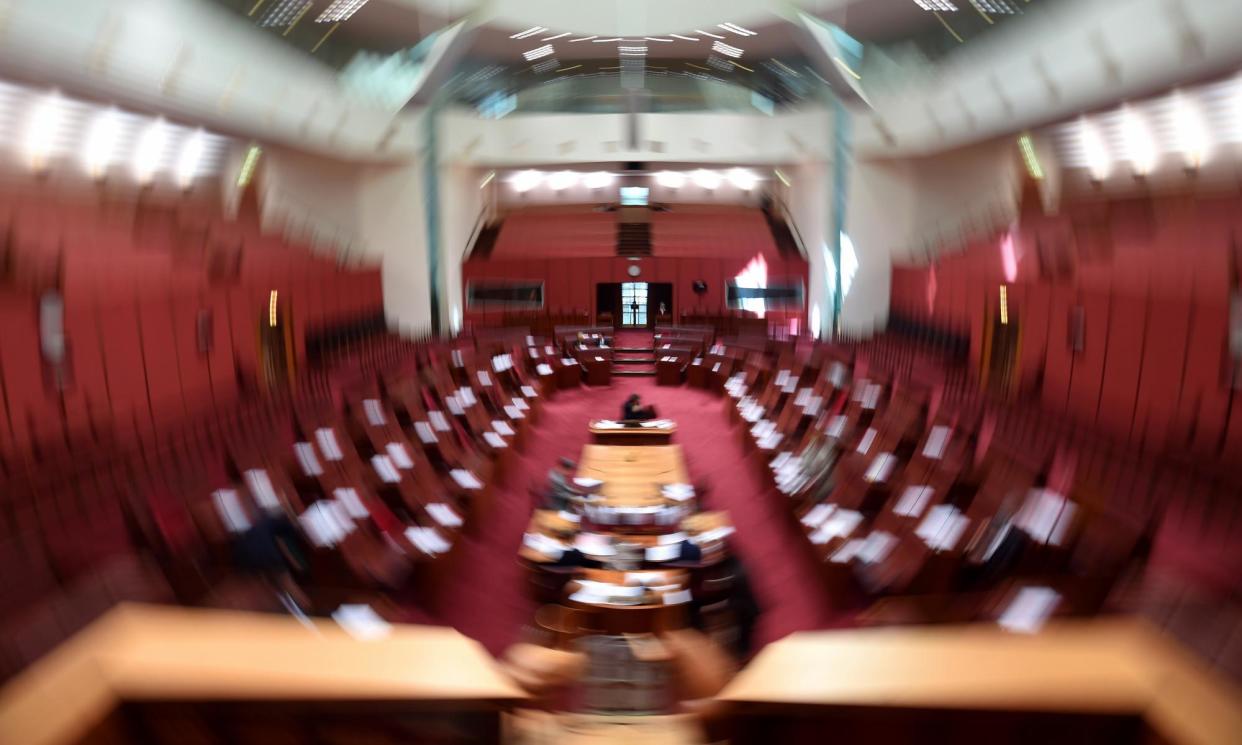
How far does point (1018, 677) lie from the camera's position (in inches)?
48.6

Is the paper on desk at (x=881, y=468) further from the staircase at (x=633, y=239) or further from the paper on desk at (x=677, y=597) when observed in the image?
the staircase at (x=633, y=239)

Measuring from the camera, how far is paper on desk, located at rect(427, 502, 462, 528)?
459cm

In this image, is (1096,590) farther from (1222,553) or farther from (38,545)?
(38,545)

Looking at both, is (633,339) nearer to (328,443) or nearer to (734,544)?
(734,544)

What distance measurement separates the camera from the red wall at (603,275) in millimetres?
13102

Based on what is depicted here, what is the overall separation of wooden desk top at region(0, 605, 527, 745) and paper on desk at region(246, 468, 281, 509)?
2.55 meters

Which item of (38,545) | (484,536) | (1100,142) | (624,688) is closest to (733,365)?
(1100,142)

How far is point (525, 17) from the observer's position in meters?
10.8

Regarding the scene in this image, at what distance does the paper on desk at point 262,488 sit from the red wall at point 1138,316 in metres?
4.61

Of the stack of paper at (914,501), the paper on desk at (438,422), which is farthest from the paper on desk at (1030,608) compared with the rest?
the paper on desk at (438,422)

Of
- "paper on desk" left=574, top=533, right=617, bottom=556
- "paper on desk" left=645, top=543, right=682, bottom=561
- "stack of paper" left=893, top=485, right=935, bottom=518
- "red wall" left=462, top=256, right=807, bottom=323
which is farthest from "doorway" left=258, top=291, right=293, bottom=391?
"red wall" left=462, top=256, right=807, bottom=323

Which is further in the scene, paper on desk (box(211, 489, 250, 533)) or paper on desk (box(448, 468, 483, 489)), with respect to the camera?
paper on desk (box(448, 468, 483, 489))

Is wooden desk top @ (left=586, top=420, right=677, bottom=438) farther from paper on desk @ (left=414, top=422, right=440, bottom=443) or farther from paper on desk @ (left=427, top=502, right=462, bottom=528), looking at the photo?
paper on desk @ (left=427, top=502, right=462, bottom=528)

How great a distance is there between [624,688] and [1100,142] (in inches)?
310
